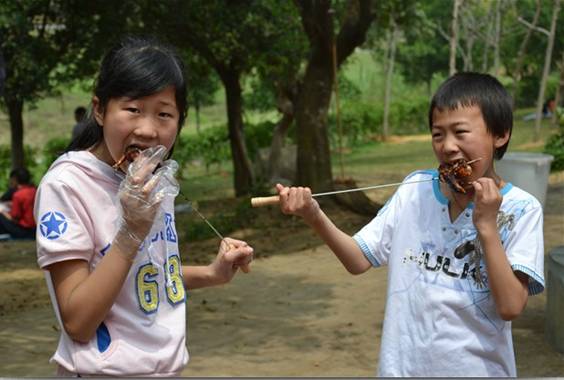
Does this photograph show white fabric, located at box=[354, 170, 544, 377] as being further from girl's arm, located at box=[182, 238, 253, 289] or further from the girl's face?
the girl's face

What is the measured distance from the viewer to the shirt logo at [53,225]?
1857 mm

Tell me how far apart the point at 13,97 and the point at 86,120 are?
1113cm

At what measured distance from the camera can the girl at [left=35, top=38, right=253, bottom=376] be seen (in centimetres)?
182

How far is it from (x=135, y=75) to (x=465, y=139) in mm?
787

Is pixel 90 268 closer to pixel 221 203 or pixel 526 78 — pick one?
pixel 221 203

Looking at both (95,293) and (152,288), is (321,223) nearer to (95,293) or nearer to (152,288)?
(152,288)

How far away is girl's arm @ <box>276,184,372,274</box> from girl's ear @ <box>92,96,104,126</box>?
0.49 metres

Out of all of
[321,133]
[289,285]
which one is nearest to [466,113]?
[289,285]

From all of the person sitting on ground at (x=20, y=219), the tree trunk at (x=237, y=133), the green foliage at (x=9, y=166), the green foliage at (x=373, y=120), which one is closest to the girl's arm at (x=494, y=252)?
the person sitting on ground at (x=20, y=219)

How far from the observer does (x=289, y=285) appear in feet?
25.6

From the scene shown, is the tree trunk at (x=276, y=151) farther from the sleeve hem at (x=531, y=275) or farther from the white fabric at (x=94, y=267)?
the white fabric at (x=94, y=267)

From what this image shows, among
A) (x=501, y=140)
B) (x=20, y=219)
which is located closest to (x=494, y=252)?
(x=501, y=140)

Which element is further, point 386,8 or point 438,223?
point 386,8

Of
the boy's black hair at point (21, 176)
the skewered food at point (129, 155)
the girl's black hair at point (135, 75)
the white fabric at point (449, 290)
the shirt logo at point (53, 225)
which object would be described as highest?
the girl's black hair at point (135, 75)
